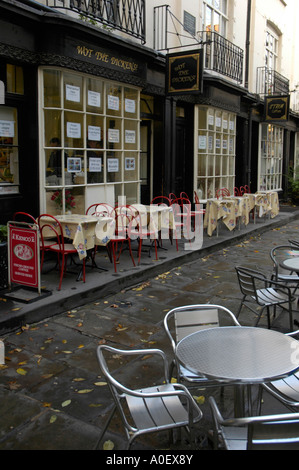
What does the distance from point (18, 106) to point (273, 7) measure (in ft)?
48.4

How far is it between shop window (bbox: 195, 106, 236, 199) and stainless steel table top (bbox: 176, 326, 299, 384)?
30.6 feet

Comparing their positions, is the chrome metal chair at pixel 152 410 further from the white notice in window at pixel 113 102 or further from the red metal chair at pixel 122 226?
the white notice in window at pixel 113 102

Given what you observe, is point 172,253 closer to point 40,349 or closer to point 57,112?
point 57,112

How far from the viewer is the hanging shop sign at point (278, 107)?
1608 centimetres

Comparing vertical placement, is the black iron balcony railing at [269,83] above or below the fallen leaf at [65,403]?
above

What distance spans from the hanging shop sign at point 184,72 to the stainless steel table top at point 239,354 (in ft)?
24.3

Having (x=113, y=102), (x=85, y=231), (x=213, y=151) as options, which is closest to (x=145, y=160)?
(x=113, y=102)

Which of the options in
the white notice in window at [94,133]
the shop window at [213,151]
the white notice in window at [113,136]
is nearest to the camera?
the white notice in window at [94,133]

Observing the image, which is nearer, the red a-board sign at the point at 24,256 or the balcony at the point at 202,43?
the red a-board sign at the point at 24,256

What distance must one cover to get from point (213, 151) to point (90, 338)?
30.2ft

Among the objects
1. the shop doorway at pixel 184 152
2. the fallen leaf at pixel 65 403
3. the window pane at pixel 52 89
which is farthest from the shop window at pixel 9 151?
the shop doorway at pixel 184 152

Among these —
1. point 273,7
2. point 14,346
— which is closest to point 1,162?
point 14,346

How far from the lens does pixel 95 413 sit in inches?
129

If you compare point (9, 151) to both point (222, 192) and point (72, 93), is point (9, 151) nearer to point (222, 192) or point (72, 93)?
point (72, 93)
